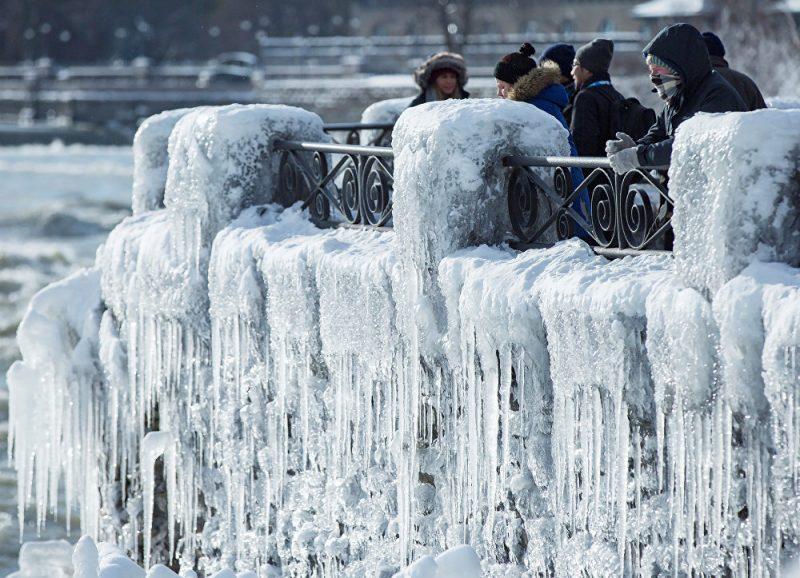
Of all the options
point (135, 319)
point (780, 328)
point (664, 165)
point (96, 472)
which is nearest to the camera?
point (780, 328)

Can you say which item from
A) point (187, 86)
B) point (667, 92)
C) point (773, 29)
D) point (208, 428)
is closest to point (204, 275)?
point (208, 428)

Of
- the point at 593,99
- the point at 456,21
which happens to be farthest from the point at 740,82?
the point at 456,21

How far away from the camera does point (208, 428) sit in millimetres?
9539

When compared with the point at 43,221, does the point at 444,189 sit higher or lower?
higher

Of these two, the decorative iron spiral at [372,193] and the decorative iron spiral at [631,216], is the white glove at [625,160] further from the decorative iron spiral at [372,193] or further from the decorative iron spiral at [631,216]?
the decorative iron spiral at [372,193]

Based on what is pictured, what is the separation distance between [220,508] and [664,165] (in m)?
4.38

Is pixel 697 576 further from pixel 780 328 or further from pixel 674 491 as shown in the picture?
pixel 780 328

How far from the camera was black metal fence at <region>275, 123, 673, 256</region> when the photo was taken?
6.42 metres

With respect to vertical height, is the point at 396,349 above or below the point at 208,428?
above

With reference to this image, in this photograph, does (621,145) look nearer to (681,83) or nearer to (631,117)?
(681,83)

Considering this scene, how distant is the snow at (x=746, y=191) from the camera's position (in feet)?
17.5

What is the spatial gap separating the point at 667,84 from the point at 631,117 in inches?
71.1

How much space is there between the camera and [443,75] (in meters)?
9.48

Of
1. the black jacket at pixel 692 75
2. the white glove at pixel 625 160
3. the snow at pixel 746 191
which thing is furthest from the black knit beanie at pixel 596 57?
the snow at pixel 746 191
